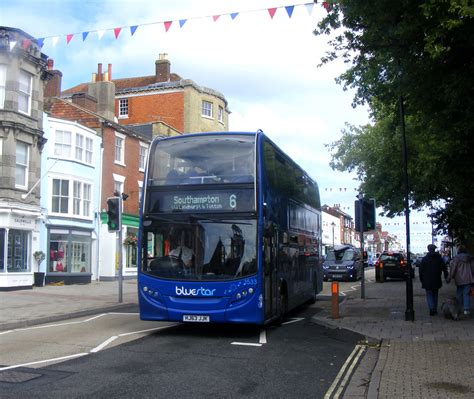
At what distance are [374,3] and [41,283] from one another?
2104 cm

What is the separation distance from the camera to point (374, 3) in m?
8.64

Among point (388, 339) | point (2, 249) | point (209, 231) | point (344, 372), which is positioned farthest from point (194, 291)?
point (2, 249)

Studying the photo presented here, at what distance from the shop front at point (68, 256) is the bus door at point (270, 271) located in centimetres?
1805

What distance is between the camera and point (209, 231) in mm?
9812

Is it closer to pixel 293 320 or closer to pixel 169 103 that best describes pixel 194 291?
pixel 293 320

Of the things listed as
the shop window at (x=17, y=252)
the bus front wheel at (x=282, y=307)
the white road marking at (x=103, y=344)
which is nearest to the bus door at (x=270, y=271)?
the bus front wheel at (x=282, y=307)

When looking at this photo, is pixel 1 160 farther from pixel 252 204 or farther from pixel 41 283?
pixel 252 204

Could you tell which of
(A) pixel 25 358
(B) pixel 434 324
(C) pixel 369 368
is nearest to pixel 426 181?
(B) pixel 434 324

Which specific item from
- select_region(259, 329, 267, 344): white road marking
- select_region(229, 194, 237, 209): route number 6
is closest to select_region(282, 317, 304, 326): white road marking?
select_region(259, 329, 267, 344): white road marking

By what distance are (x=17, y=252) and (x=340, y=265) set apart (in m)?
17.5

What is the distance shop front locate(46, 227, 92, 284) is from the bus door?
18.1m

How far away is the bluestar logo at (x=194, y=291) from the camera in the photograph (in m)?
9.65

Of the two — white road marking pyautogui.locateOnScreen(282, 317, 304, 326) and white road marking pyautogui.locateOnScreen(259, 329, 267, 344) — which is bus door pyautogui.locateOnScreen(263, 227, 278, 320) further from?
white road marking pyautogui.locateOnScreen(282, 317, 304, 326)

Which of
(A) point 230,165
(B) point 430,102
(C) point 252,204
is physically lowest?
(C) point 252,204
